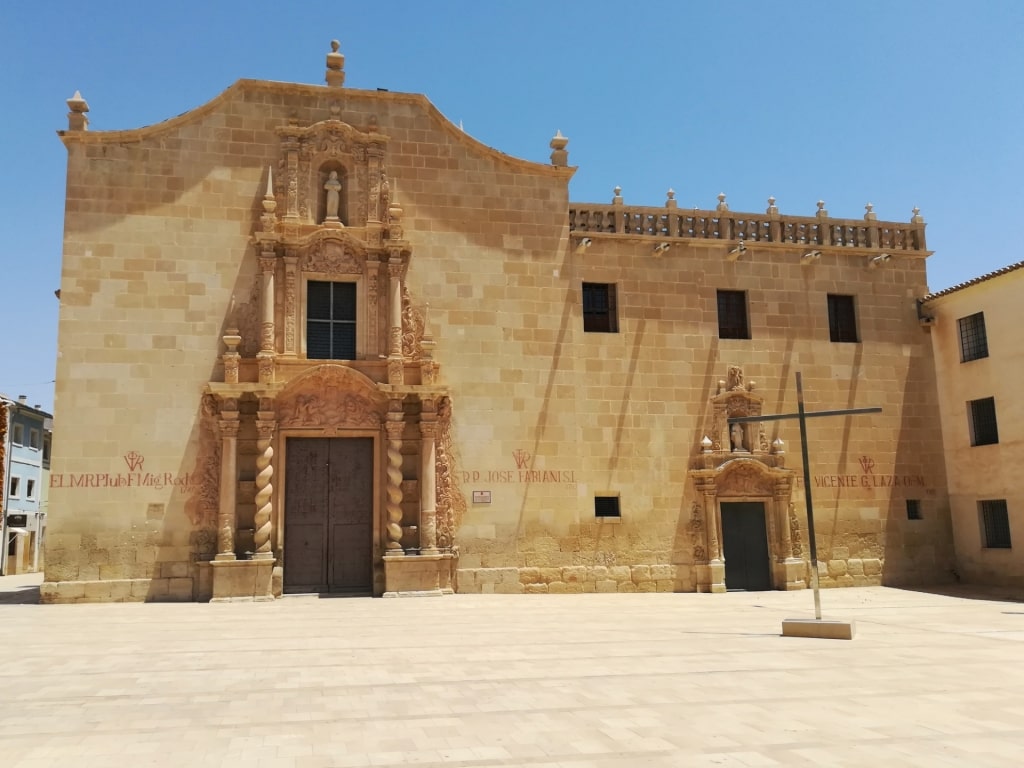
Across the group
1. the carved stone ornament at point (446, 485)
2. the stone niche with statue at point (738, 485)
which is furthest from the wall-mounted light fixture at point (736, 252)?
the carved stone ornament at point (446, 485)

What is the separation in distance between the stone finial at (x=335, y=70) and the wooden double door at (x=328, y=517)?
26.9 ft

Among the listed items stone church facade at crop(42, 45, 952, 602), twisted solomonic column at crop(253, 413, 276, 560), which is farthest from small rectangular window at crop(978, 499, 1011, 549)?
twisted solomonic column at crop(253, 413, 276, 560)

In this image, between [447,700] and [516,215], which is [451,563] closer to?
[516,215]

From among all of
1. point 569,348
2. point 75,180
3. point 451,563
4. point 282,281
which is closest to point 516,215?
point 569,348

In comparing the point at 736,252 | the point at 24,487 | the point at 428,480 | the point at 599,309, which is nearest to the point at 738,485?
the point at 599,309

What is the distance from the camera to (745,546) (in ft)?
65.6

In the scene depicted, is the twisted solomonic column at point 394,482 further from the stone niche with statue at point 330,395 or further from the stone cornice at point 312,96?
the stone cornice at point 312,96

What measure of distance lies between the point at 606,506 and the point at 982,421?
972 cm

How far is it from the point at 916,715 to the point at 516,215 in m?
14.9

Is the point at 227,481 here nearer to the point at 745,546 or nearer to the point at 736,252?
the point at 745,546

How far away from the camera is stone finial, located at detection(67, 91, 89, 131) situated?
18.0 metres

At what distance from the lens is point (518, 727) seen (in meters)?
6.63

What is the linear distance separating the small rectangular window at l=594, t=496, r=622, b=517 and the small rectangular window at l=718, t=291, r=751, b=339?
16.7 ft

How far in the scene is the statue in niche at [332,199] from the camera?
18.7 metres
